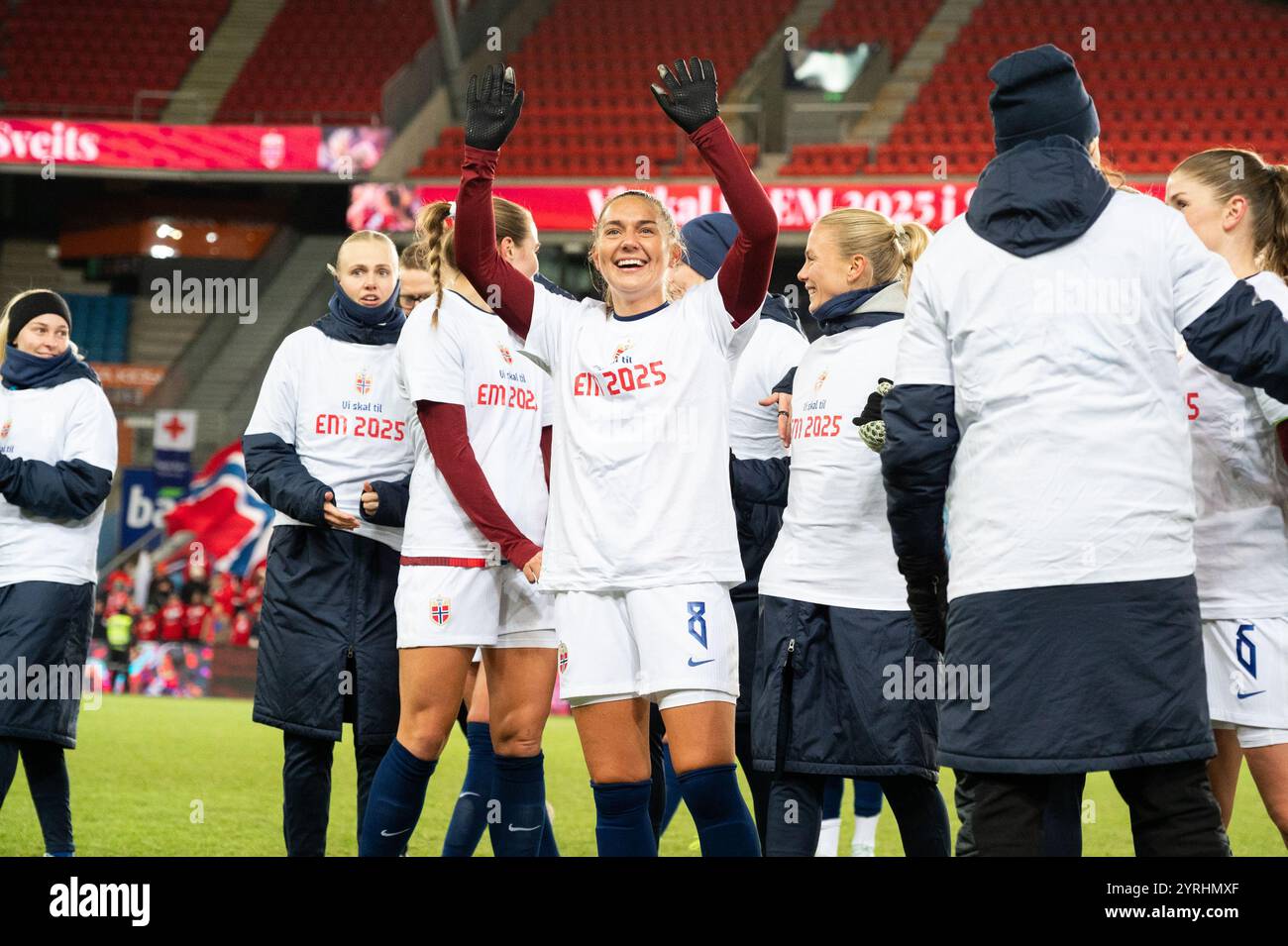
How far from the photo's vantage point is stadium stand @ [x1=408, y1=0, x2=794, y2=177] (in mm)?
18672

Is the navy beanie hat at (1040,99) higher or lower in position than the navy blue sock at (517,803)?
higher

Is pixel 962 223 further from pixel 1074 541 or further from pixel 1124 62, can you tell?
pixel 1124 62

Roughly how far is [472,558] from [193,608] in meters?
11.2

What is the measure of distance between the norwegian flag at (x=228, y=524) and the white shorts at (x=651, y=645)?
12.1 m

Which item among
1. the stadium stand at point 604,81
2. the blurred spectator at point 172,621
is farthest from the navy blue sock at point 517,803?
the stadium stand at point 604,81

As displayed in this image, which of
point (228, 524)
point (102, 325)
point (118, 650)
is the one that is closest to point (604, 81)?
point (102, 325)

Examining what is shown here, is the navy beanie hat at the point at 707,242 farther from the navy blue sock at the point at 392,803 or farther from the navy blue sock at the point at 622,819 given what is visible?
the navy blue sock at the point at 622,819

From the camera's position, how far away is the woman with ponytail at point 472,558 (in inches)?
148

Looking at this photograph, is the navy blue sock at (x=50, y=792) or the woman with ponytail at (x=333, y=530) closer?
the woman with ponytail at (x=333, y=530)

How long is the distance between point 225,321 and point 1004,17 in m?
12.6

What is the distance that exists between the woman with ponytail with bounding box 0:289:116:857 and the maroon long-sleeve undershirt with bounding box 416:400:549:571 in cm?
149

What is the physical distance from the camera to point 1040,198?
8.43 ft

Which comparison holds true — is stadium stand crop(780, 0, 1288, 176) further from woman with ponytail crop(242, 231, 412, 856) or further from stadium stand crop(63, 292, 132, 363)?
woman with ponytail crop(242, 231, 412, 856)
